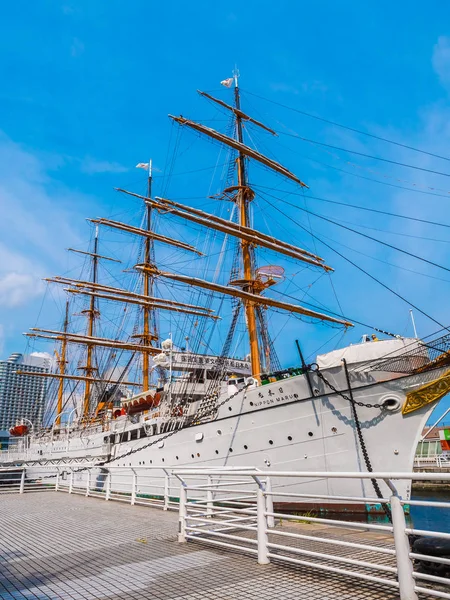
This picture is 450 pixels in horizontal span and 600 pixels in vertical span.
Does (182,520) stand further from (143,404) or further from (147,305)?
(147,305)

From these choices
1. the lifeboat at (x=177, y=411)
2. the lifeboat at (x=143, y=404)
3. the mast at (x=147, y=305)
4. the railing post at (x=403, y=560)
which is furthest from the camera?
the mast at (x=147, y=305)

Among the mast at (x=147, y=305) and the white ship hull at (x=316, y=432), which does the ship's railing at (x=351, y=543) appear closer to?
the white ship hull at (x=316, y=432)

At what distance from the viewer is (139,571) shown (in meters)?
4.36

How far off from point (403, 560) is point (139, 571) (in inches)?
102

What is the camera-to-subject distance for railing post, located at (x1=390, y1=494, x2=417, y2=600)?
317 centimetres

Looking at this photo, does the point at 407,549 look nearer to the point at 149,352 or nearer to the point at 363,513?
the point at 363,513

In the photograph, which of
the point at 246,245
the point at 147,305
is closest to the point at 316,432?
the point at 246,245

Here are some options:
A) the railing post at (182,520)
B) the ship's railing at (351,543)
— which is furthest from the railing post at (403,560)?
the railing post at (182,520)

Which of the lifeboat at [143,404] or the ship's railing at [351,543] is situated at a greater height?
the lifeboat at [143,404]

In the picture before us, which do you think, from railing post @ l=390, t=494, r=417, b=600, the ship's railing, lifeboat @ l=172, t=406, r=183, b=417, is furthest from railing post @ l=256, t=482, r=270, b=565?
lifeboat @ l=172, t=406, r=183, b=417

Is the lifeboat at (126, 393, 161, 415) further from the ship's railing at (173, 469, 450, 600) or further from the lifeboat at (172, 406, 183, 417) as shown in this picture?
the ship's railing at (173, 469, 450, 600)

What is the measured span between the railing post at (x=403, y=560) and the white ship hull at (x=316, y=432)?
8.58m

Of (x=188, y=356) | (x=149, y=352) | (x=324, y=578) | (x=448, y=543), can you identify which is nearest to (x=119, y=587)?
(x=324, y=578)

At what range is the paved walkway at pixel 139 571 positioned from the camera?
3.63 meters
